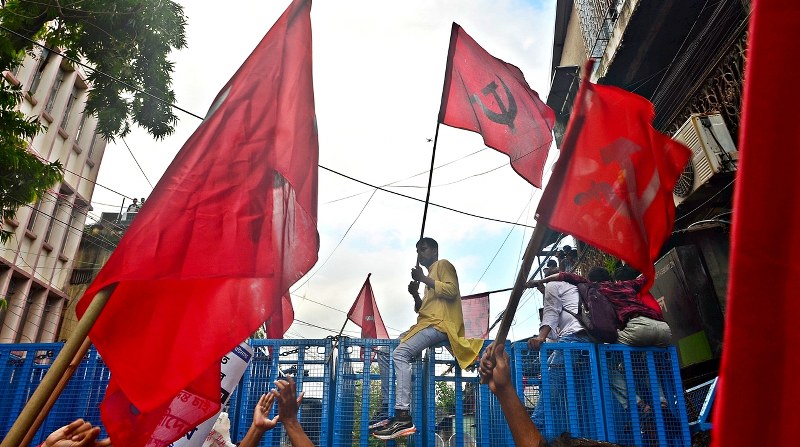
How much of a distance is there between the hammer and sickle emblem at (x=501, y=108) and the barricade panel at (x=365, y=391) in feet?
7.36

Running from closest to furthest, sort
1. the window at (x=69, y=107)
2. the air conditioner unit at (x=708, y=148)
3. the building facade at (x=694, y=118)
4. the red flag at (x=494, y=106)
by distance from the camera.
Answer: the red flag at (x=494, y=106) < the air conditioner unit at (x=708, y=148) < the building facade at (x=694, y=118) < the window at (x=69, y=107)

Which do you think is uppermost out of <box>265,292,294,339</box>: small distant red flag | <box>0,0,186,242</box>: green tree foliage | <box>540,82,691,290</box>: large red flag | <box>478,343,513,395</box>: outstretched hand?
<box>0,0,186,242</box>: green tree foliage

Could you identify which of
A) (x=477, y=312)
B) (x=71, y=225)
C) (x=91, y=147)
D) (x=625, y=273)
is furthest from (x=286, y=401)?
(x=91, y=147)

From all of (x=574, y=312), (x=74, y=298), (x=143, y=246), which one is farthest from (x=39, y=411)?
(x=74, y=298)

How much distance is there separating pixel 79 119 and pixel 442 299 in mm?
18565

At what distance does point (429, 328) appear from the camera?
16.4 ft

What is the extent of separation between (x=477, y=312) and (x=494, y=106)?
19.5ft

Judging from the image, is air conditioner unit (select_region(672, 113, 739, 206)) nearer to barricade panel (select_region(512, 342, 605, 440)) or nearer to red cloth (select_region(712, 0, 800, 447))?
barricade panel (select_region(512, 342, 605, 440))

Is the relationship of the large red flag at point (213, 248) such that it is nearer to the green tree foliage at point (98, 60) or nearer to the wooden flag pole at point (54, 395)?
the wooden flag pole at point (54, 395)

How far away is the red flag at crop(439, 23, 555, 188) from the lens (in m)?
4.75

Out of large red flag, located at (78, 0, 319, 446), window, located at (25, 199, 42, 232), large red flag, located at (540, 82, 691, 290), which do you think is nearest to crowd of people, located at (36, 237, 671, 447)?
large red flag, located at (540, 82, 691, 290)

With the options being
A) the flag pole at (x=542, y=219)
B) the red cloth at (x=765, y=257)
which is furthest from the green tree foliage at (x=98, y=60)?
the red cloth at (x=765, y=257)

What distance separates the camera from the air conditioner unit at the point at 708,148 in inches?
265

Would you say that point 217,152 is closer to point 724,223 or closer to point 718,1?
point 724,223
